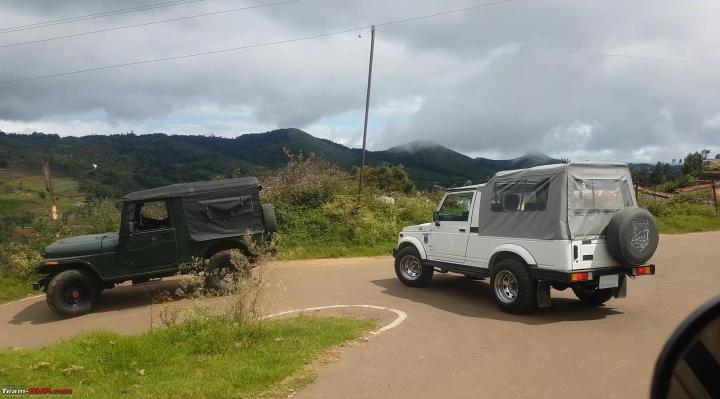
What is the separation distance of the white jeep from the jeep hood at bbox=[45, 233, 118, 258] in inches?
282

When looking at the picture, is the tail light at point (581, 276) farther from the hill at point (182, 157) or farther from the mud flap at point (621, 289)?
the hill at point (182, 157)

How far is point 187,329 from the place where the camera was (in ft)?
21.6

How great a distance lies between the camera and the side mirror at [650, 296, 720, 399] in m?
1.72

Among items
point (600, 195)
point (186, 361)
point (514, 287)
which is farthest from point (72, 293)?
point (600, 195)

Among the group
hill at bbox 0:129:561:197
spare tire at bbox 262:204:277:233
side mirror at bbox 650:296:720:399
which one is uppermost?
hill at bbox 0:129:561:197

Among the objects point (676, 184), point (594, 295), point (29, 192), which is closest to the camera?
point (594, 295)

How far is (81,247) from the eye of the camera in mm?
10477

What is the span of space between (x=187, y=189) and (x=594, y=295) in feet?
26.9

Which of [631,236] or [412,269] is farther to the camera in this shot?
[412,269]

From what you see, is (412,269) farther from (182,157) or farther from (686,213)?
(182,157)

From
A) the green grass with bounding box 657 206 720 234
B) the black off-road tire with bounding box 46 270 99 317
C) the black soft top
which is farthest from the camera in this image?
the green grass with bounding box 657 206 720 234

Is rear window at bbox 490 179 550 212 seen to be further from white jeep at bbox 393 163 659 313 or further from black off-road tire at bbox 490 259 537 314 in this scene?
black off-road tire at bbox 490 259 537 314

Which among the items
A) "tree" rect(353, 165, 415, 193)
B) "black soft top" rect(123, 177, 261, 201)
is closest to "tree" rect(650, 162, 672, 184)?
"tree" rect(353, 165, 415, 193)

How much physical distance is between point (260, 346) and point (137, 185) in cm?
4209
